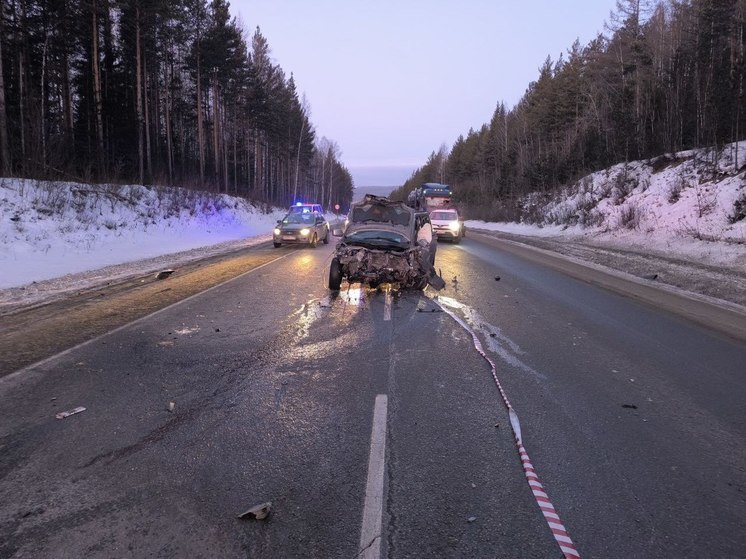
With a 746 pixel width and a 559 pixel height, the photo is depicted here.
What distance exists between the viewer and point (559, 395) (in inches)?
184

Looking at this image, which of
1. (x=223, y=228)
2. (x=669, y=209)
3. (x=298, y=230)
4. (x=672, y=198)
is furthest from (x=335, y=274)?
(x=223, y=228)

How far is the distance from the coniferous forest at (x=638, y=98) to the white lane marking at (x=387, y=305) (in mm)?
22346

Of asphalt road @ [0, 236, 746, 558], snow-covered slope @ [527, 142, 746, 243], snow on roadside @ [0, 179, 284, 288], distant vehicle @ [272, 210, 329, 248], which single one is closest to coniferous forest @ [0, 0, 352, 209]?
snow on roadside @ [0, 179, 284, 288]

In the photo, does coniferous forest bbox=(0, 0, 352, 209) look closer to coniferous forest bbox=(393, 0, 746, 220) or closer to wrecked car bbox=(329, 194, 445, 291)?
wrecked car bbox=(329, 194, 445, 291)

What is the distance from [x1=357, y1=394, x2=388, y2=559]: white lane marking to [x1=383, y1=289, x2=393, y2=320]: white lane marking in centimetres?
386

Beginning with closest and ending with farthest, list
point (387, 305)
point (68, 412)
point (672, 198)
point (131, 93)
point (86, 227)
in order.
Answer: point (68, 412) < point (387, 305) < point (86, 227) < point (672, 198) < point (131, 93)

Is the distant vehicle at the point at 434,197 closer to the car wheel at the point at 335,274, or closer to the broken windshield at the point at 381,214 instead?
the broken windshield at the point at 381,214

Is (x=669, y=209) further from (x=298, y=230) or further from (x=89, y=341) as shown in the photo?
(x=89, y=341)

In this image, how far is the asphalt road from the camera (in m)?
2.67

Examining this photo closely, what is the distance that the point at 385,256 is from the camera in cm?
1021

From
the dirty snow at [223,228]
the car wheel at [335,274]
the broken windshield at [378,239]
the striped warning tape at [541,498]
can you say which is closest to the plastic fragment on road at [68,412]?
the striped warning tape at [541,498]

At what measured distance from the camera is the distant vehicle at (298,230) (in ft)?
68.4

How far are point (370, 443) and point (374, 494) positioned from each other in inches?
26.0

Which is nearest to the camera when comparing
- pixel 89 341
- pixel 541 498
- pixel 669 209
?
pixel 541 498
